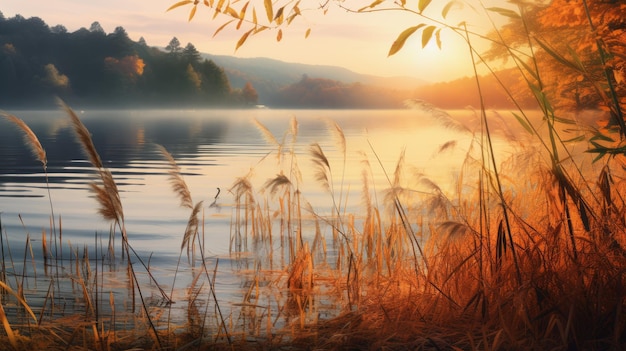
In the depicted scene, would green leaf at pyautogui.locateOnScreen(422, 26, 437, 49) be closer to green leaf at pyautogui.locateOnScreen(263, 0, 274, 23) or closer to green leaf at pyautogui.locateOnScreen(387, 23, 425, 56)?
green leaf at pyautogui.locateOnScreen(387, 23, 425, 56)

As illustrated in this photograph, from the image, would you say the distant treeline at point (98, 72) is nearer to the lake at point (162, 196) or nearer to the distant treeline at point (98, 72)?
the distant treeline at point (98, 72)

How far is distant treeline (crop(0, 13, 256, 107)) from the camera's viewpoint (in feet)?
398

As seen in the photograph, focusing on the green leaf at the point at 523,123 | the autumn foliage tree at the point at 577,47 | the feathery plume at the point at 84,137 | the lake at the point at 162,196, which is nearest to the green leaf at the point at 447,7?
the autumn foliage tree at the point at 577,47

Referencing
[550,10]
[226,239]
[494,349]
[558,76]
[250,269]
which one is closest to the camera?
[494,349]

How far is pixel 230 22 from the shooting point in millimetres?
4609

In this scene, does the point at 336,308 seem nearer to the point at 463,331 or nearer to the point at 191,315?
Result: the point at 191,315

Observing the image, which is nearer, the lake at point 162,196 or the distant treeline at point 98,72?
the lake at point 162,196

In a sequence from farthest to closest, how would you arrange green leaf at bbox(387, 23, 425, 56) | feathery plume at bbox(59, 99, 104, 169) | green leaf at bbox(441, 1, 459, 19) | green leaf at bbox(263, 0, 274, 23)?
1. green leaf at bbox(263, 0, 274, 23)
2. feathery plume at bbox(59, 99, 104, 169)
3. green leaf at bbox(441, 1, 459, 19)
4. green leaf at bbox(387, 23, 425, 56)

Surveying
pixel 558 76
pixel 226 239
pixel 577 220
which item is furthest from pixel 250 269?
pixel 558 76

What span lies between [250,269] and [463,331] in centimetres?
399

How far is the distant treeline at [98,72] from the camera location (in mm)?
121250

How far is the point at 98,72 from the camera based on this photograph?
12338 cm

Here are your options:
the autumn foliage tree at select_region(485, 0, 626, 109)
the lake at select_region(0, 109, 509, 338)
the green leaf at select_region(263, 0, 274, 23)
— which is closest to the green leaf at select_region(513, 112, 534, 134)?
the autumn foliage tree at select_region(485, 0, 626, 109)

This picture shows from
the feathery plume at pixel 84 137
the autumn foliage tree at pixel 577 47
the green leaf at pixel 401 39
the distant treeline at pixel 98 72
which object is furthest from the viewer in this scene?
the distant treeline at pixel 98 72
